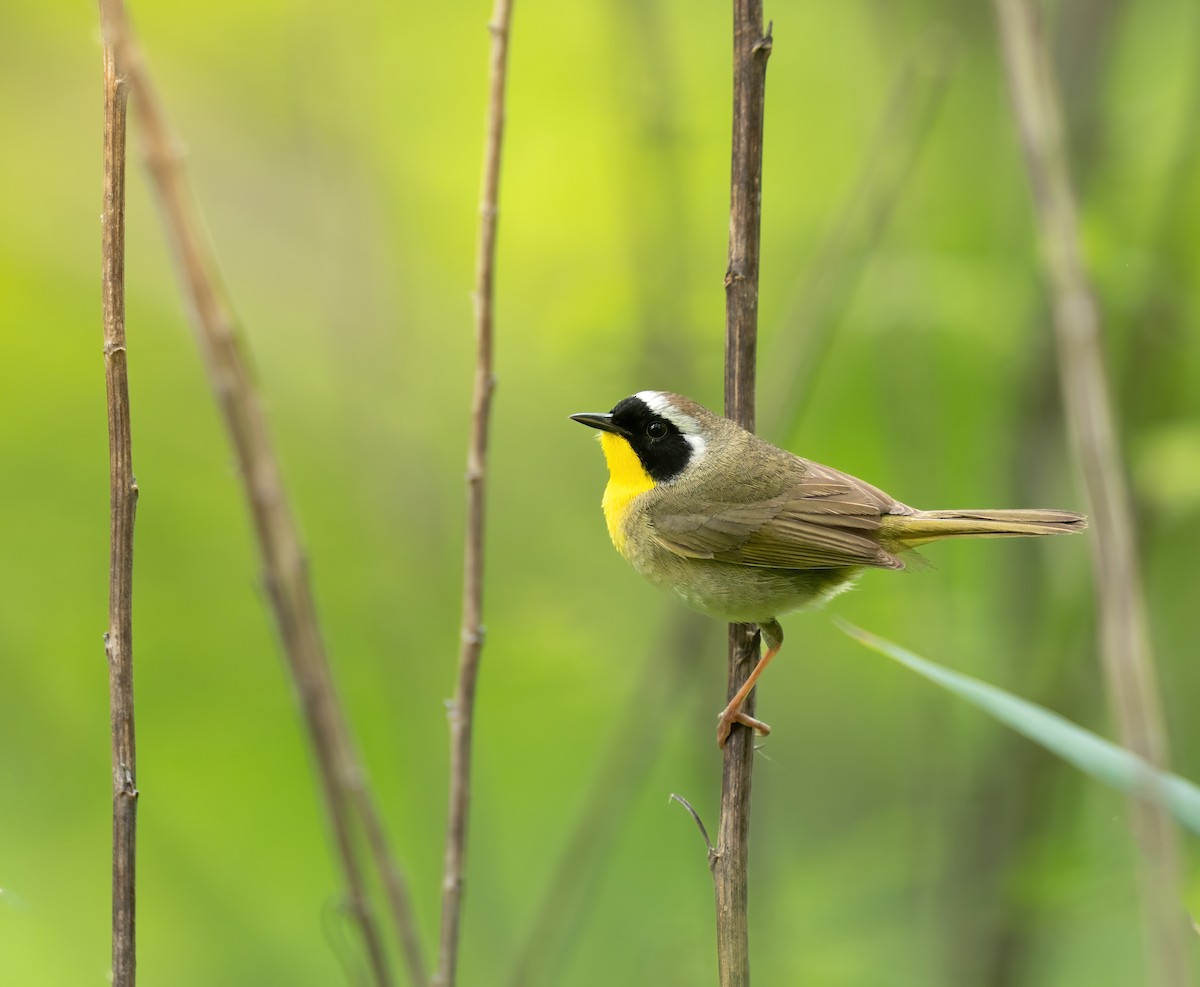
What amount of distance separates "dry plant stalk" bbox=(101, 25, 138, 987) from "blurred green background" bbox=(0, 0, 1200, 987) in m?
1.13

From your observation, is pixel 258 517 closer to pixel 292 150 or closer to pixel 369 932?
pixel 369 932

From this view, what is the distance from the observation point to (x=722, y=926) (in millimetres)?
2326

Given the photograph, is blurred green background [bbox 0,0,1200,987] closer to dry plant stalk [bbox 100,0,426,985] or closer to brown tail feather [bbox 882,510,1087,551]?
brown tail feather [bbox 882,510,1087,551]

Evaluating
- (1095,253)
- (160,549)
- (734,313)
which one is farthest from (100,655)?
(1095,253)

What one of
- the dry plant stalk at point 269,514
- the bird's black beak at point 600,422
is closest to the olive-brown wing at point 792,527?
the bird's black beak at point 600,422

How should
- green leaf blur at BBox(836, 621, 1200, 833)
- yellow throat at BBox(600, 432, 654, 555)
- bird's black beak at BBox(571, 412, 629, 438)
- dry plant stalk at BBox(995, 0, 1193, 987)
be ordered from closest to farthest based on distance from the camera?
green leaf blur at BBox(836, 621, 1200, 833) < dry plant stalk at BBox(995, 0, 1193, 987) < bird's black beak at BBox(571, 412, 629, 438) < yellow throat at BBox(600, 432, 654, 555)

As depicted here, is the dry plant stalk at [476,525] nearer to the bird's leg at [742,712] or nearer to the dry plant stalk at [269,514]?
the dry plant stalk at [269,514]

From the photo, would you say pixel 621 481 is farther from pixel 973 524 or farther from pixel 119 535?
pixel 119 535

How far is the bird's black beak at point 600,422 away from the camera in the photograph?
3.72 meters

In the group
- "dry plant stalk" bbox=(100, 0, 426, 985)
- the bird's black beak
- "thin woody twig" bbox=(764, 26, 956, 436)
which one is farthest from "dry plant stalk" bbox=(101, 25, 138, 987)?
"thin woody twig" bbox=(764, 26, 956, 436)

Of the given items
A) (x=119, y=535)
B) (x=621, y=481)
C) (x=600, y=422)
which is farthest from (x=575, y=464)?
(x=119, y=535)

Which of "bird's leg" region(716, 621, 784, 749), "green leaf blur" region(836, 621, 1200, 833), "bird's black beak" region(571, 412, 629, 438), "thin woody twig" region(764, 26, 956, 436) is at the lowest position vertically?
"bird's leg" region(716, 621, 784, 749)

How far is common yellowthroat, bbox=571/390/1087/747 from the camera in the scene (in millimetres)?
3588

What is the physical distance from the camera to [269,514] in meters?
2.20
